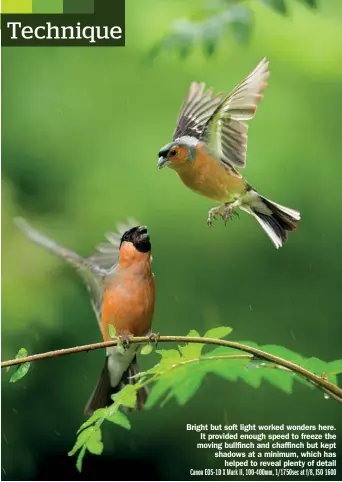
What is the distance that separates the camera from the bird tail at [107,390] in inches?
105

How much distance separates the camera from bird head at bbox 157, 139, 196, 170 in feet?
8.30

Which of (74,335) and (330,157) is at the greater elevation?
(330,157)

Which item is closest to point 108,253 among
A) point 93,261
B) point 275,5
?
point 93,261

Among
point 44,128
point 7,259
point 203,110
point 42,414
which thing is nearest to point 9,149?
point 44,128

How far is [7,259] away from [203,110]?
976 millimetres

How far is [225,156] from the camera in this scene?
8.38ft

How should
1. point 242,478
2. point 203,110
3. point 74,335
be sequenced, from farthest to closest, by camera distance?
point 74,335 < point 242,478 < point 203,110

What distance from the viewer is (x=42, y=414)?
3178mm

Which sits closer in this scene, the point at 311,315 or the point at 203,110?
the point at 203,110

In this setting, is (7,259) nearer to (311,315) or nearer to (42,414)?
(42,414)

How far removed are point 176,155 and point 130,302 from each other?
49 centimetres

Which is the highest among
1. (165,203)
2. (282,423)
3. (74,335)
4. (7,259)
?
(165,203)

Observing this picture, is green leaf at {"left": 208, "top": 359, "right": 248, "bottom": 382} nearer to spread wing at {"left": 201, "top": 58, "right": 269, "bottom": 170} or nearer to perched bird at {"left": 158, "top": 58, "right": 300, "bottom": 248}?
perched bird at {"left": 158, "top": 58, "right": 300, "bottom": 248}

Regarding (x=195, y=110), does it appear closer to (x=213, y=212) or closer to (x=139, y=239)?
(x=213, y=212)
